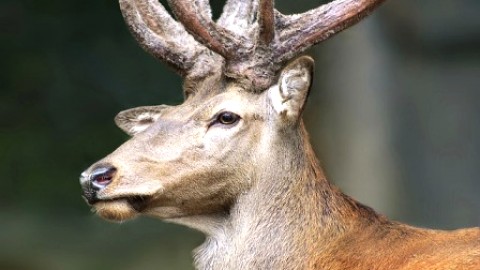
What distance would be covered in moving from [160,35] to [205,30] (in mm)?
693

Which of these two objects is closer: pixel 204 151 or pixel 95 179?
pixel 95 179

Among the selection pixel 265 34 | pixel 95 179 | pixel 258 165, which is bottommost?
pixel 95 179

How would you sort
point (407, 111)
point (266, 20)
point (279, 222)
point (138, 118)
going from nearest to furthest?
point (266, 20)
point (279, 222)
point (138, 118)
point (407, 111)

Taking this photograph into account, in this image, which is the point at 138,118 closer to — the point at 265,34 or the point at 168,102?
the point at 265,34

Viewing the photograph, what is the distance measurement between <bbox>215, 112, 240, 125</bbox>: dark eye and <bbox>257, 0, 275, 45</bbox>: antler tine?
46 cm

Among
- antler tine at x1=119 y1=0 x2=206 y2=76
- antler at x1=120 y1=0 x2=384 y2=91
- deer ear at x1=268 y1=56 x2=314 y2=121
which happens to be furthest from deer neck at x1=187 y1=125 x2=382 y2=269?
antler tine at x1=119 y1=0 x2=206 y2=76

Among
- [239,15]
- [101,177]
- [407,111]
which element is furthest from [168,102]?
[101,177]

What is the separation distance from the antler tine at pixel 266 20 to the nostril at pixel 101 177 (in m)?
1.14

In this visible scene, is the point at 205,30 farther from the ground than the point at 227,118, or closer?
farther from the ground

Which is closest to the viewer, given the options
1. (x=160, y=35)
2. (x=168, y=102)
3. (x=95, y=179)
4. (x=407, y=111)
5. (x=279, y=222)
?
(x=95, y=179)

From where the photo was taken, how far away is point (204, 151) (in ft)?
20.6

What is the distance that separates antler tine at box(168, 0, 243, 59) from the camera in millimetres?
6375

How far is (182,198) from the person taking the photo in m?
6.27

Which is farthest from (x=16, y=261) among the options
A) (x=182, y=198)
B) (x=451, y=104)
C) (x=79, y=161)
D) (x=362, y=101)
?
(x=182, y=198)
